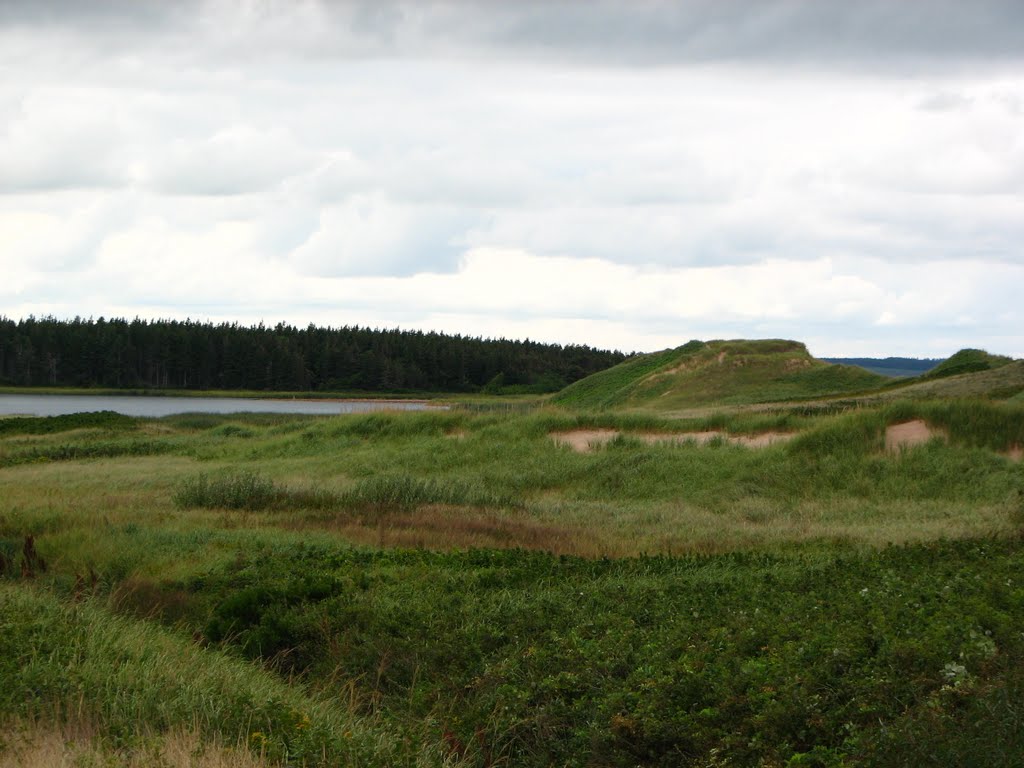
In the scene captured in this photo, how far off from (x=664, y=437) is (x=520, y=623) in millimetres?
18218

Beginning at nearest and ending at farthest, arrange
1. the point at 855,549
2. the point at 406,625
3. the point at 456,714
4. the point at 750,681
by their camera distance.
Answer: the point at 750,681
the point at 456,714
the point at 406,625
the point at 855,549

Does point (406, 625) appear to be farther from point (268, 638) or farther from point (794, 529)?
point (794, 529)

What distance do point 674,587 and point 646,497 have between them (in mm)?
10875

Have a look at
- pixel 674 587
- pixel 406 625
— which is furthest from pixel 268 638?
pixel 674 587

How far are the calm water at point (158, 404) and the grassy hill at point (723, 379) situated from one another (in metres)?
16.1

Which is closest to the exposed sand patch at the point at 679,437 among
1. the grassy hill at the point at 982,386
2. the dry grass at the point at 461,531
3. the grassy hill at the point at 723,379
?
the grassy hill at the point at 982,386

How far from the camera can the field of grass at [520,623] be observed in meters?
5.94

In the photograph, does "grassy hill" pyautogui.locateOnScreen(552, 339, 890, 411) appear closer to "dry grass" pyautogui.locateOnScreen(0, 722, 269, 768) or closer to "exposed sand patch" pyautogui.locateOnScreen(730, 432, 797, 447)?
"exposed sand patch" pyautogui.locateOnScreen(730, 432, 797, 447)

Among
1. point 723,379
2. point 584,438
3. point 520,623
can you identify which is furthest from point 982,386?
point 520,623

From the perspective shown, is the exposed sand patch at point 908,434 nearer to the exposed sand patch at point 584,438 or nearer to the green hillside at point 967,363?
the exposed sand patch at point 584,438

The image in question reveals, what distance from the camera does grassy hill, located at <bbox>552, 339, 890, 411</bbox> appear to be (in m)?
45.5

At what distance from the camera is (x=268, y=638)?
30.6 feet

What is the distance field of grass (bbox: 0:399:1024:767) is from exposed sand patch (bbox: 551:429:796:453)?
4.70 meters

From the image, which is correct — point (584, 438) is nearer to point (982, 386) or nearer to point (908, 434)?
point (908, 434)
